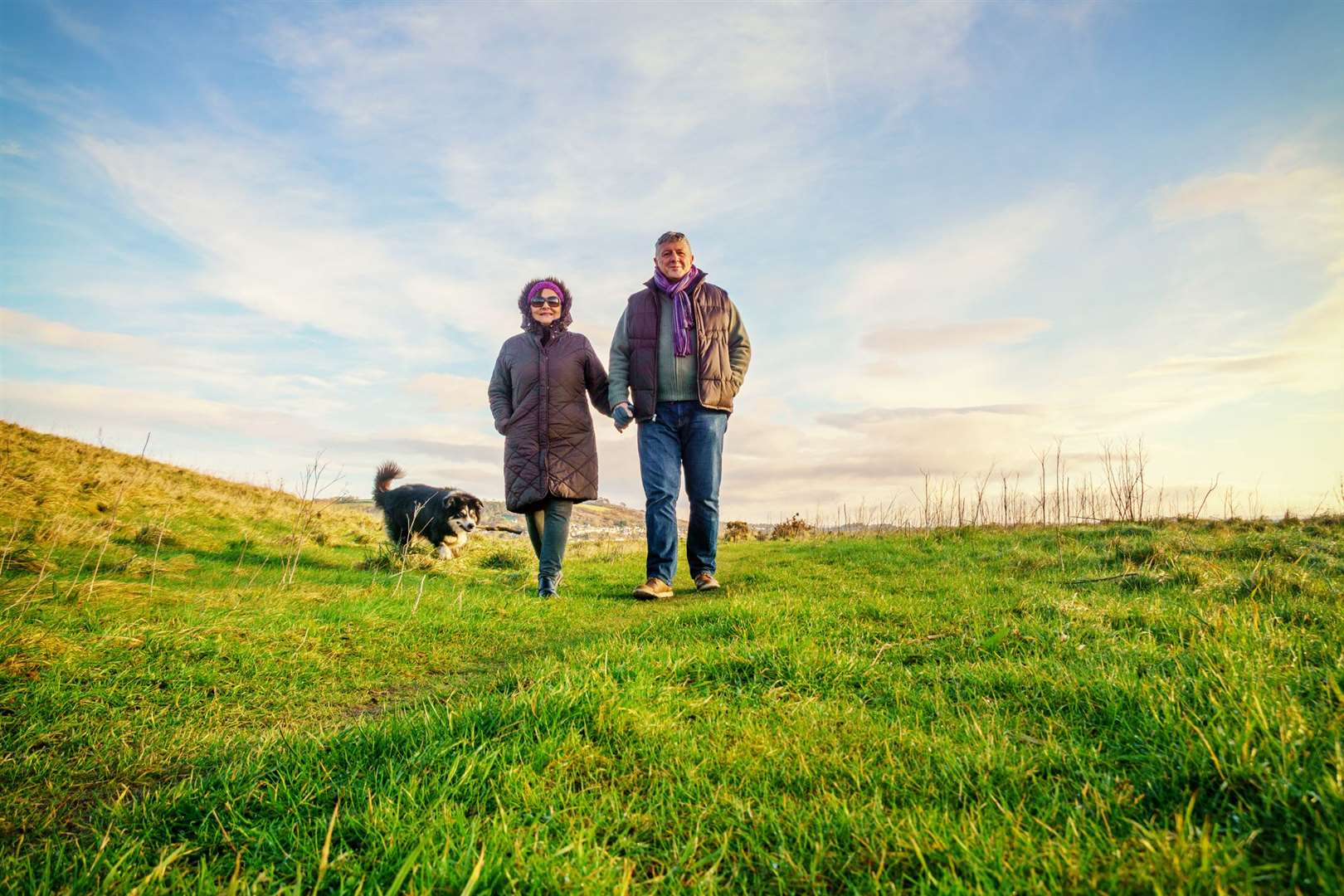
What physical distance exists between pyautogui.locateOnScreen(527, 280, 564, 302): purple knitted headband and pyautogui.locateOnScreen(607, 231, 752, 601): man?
2.99 feet

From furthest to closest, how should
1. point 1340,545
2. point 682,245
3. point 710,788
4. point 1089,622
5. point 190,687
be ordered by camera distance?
point 1340,545 < point 682,245 < point 1089,622 < point 190,687 < point 710,788

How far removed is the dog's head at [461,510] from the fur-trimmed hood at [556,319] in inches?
163

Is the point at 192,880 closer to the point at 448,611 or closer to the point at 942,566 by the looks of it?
the point at 448,611

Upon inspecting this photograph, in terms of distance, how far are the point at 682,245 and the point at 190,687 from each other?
5449mm

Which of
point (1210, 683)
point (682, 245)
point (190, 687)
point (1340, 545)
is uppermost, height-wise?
point (682, 245)

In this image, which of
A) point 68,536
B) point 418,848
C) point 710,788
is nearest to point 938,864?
point 710,788

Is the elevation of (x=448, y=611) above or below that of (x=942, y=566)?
below

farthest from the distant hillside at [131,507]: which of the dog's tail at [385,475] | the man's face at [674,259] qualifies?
the man's face at [674,259]

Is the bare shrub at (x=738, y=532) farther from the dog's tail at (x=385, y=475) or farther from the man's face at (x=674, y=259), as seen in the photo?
the man's face at (x=674, y=259)

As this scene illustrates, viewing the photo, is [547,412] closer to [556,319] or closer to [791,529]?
[556,319]

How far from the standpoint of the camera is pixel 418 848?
1455 mm

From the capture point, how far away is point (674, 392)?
→ 6719 mm

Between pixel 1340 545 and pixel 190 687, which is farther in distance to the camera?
pixel 1340 545

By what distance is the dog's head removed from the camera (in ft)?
34.2
